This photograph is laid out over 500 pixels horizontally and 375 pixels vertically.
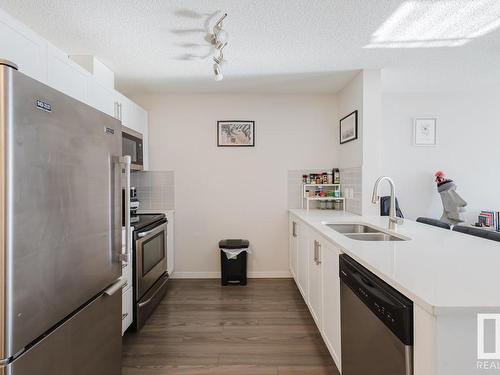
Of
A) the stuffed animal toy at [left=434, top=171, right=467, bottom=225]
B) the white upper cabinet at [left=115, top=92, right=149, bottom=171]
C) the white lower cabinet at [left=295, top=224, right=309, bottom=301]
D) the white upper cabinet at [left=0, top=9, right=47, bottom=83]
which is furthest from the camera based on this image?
the stuffed animal toy at [left=434, top=171, right=467, bottom=225]

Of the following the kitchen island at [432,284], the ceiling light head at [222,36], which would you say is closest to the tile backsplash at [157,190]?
the ceiling light head at [222,36]

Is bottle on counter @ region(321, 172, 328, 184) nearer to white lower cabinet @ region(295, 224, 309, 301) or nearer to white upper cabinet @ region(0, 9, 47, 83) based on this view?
white lower cabinet @ region(295, 224, 309, 301)

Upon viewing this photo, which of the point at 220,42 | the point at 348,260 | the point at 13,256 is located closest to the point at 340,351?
the point at 348,260

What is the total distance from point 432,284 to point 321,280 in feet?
3.45

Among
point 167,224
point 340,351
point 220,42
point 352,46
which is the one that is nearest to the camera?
point 340,351

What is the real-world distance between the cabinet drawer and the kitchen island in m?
1.41

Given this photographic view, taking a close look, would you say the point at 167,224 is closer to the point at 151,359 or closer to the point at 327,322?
the point at 151,359

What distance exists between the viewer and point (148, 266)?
2.39m

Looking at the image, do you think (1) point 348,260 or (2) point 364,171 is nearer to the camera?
(1) point 348,260

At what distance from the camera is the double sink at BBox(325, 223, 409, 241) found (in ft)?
5.90

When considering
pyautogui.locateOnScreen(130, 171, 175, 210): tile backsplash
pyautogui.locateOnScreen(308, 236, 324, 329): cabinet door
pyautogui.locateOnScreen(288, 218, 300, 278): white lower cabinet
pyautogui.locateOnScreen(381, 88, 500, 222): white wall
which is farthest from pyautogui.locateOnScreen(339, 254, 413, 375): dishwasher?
pyautogui.locateOnScreen(381, 88, 500, 222): white wall

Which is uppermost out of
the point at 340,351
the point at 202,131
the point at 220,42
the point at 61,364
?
the point at 220,42

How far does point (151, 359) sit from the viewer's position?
5.99 feet

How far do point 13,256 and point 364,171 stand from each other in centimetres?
263
